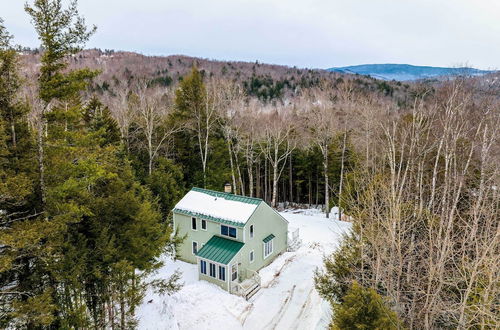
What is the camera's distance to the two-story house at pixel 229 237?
17.7 m

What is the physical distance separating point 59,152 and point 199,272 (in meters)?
11.8

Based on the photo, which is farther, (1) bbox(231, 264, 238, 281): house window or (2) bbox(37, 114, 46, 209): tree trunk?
(1) bbox(231, 264, 238, 281): house window

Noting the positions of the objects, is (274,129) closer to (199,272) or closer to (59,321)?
(199,272)

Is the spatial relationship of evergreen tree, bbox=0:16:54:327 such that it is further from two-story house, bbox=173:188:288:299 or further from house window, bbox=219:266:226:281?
house window, bbox=219:266:226:281

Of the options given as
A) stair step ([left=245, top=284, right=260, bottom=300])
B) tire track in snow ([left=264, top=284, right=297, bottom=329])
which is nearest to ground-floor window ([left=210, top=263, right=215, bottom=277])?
stair step ([left=245, top=284, right=260, bottom=300])

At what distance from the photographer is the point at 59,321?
9969 millimetres

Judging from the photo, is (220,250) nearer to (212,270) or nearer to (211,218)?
(212,270)

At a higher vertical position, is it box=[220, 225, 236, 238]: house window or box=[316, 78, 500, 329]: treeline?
box=[316, 78, 500, 329]: treeline

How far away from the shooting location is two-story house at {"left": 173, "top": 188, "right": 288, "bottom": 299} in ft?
58.1

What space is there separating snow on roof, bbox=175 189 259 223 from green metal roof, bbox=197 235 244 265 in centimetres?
149

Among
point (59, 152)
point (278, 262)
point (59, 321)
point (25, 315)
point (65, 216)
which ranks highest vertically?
point (59, 152)

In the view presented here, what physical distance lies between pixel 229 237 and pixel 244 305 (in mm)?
4220

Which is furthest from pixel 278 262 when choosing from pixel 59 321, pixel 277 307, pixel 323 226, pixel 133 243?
pixel 59 321

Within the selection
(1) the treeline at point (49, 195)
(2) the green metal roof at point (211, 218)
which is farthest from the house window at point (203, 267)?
(1) the treeline at point (49, 195)
